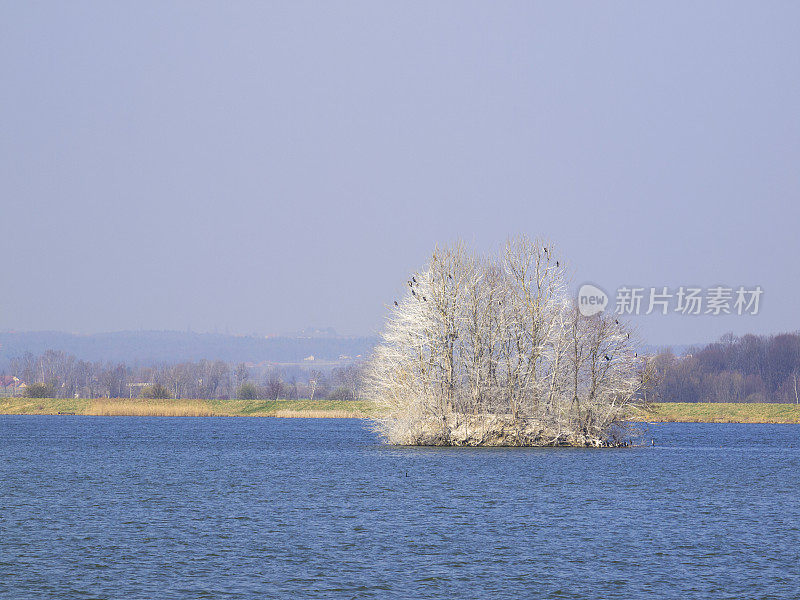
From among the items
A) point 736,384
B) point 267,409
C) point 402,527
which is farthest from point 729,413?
point 402,527

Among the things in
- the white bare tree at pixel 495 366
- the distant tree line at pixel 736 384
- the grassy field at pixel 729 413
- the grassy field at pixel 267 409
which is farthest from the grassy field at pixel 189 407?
the white bare tree at pixel 495 366

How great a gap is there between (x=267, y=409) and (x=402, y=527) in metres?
131

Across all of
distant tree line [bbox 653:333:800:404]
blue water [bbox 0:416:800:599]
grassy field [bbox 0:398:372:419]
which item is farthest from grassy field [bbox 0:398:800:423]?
blue water [bbox 0:416:800:599]

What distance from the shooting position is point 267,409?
16400cm

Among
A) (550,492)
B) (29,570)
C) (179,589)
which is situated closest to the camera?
(179,589)

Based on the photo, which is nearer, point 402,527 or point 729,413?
point 402,527

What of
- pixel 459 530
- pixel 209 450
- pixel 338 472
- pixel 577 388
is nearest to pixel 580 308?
pixel 577 388

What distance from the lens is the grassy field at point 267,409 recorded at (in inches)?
5197

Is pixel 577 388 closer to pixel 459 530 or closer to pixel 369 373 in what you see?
pixel 369 373

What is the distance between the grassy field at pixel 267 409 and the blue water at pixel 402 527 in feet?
230

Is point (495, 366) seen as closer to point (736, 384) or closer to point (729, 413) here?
point (729, 413)

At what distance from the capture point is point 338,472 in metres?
54.8

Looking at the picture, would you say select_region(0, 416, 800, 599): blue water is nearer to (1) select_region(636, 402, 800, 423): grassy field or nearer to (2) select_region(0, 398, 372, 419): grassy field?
(1) select_region(636, 402, 800, 423): grassy field

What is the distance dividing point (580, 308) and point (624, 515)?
111ft
